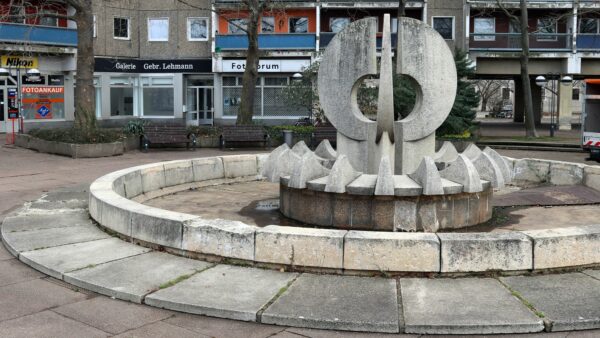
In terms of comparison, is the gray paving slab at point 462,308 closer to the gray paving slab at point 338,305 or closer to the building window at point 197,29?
the gray paving slab at point 338,305

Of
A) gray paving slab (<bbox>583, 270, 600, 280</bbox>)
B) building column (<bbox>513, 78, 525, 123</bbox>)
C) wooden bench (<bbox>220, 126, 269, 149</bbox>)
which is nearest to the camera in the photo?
gray paving slab (<bbox>583, 270, 600, 280</bbox>)

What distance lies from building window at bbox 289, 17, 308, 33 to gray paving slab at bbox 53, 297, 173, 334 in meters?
36.9

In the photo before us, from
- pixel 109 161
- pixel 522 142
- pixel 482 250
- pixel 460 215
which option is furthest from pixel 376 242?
pixel 522 142

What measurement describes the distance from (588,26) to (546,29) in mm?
2843

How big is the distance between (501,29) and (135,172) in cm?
3621

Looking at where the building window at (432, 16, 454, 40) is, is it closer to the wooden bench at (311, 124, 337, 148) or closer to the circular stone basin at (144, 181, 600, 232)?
the wooden bench at (311, 124, 337, 148)

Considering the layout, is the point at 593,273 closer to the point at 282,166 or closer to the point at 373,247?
the point at 373,247

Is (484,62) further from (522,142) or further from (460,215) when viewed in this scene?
(460,215)

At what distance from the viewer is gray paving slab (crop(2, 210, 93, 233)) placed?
888 cm

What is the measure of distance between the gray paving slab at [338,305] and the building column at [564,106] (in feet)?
129

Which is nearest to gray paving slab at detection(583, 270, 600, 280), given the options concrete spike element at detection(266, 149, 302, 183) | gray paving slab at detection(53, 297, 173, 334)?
gray paving slab at detection(53, 297, 173, 334)

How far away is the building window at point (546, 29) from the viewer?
40006 mm

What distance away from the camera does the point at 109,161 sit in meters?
19.9

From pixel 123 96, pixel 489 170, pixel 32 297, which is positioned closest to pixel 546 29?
pixel 123 96
